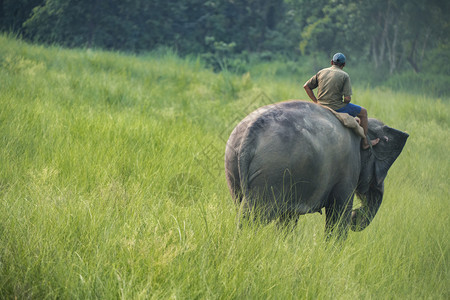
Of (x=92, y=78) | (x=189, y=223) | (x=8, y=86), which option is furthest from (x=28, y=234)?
(x=92, y=78)

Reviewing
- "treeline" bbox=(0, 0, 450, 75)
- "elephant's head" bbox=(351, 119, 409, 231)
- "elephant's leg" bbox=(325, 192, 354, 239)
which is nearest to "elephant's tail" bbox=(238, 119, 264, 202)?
"elephant's leg" bbox=(325, 192, 354, 239)

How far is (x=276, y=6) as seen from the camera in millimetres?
23797

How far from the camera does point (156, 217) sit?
3451 mm

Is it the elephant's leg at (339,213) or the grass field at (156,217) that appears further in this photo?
the elephant's leg at (339,213)

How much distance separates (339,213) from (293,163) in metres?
0.88

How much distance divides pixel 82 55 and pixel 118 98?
3857 mm

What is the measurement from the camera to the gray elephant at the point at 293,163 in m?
3.54

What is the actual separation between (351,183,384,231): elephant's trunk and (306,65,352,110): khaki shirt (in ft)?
3.41

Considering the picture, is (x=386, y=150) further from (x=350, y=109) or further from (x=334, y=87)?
(x=334, y=87)

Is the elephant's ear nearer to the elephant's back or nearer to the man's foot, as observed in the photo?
the man's foot

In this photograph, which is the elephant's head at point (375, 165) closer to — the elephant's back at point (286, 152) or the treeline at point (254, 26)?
the elephant's back at point (286, 152)

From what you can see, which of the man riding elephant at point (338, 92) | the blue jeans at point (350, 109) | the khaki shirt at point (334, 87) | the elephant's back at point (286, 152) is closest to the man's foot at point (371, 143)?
the man riding elephant at point (338, 92)

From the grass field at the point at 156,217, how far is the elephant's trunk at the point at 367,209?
171mm

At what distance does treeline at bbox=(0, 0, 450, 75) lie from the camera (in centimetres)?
1812
